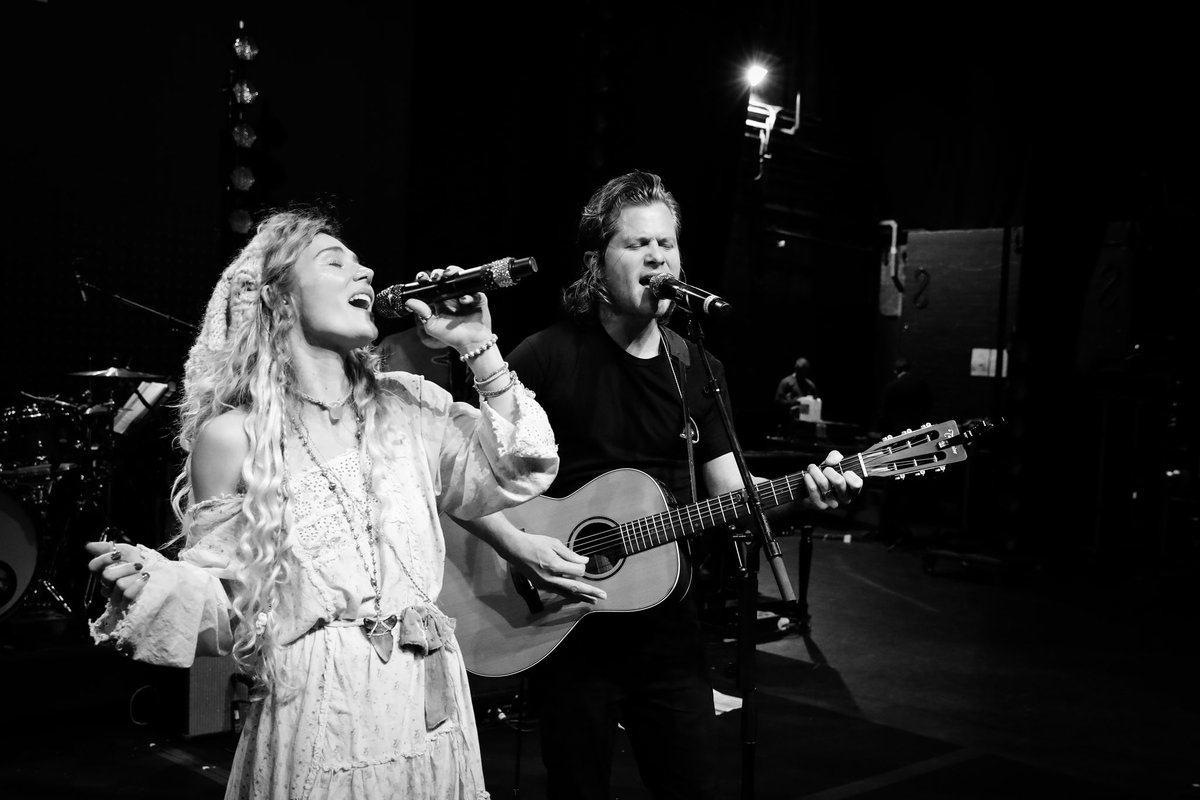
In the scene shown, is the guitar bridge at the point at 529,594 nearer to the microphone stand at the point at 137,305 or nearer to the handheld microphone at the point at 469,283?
the handheld microphone at the point at 469,283

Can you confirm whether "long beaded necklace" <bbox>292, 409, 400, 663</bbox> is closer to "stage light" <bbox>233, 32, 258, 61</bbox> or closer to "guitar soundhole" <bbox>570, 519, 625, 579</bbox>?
"guitar soundhole" <bbox>570, 519, 625, 579</bbox>

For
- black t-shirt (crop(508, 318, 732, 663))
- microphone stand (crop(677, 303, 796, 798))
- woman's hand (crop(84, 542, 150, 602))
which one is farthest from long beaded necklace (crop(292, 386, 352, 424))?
microphone stand (crop(677, 303, 796, 798))

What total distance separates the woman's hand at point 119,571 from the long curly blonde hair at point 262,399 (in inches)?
8.4

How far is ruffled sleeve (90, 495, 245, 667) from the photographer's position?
1.72 m

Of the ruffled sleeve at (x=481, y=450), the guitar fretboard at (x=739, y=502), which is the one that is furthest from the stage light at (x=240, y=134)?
the ruffled sleeve at (x=481, y=450)

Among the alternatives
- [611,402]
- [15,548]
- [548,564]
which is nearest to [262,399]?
[548,564]

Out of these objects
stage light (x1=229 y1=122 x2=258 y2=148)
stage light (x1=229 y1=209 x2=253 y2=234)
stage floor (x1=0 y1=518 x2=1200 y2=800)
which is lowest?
stage floor (x1=0 y1=518 x2=1200 y2=800)

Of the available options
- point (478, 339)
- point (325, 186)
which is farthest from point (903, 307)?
point (478, 339)

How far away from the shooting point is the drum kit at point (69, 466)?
5.57 meters

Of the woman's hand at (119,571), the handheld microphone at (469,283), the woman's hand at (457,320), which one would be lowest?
the woman's hand at (119,571)

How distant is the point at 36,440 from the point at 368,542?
14.4 ft

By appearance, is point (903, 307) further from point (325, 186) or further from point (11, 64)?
point (11, 64)

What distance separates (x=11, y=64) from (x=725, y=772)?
4943 millimetres

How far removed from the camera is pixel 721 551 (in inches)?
240
